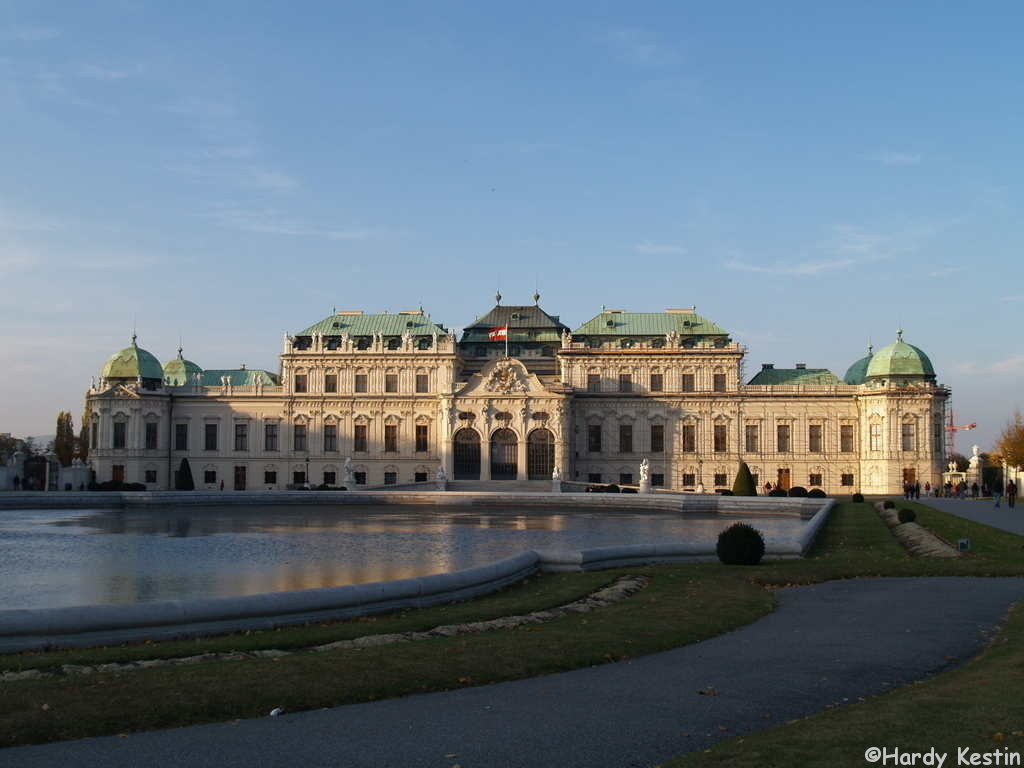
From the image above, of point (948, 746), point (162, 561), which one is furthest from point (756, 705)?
point (162, 561)

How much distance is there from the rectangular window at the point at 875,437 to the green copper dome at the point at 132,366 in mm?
62605

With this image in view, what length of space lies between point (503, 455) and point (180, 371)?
1323 inches

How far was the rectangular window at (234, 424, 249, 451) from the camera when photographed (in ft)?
304

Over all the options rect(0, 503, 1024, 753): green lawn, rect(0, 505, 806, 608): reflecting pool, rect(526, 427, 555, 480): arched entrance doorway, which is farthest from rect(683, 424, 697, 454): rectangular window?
rect(0, 503, 1024, 753): green lawn

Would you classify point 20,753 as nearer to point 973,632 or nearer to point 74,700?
point 74,700

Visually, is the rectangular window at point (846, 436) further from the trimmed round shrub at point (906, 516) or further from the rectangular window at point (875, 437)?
the trimmed round shrub at point (906, 516)

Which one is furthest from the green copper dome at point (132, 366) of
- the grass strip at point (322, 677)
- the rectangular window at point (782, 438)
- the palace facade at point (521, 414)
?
the grass strip at point (322, 677)

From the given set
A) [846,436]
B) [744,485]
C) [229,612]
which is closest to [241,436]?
[744,485]

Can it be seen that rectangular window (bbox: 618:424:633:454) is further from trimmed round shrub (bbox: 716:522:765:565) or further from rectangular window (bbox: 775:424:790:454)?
trimmed round shrub (bbox: 716:522:765:565)

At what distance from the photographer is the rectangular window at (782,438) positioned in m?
89.9

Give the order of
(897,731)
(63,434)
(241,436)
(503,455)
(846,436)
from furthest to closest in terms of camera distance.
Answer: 1. (63,434)
2. (241,436)
3. (846,436)
4. (503,455)
5. (897,731)

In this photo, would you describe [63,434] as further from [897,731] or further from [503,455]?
[897,731]

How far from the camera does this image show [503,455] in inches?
3457

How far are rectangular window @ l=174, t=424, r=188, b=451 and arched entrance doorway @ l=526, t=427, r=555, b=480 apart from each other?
1225 inches
